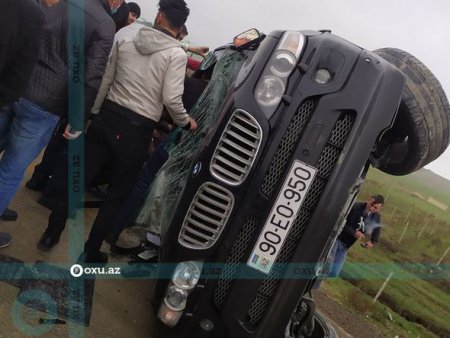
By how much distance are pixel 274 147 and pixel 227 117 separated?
1.07 ft

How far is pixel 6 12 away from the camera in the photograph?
85.1 inches

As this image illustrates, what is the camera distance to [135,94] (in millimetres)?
3131

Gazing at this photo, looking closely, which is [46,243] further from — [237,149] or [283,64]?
[283,64]

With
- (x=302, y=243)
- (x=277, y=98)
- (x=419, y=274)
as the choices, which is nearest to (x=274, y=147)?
(x=277, y=98)

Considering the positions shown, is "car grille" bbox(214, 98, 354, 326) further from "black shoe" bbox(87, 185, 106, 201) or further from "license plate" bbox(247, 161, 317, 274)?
"black shoe" bbox(87, 185, 106, 201)

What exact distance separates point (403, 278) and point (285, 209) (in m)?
25.7

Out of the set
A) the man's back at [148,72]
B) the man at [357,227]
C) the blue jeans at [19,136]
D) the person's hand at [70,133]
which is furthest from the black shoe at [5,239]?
the man at [357,227]

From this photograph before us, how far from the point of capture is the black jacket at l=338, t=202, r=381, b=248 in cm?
606

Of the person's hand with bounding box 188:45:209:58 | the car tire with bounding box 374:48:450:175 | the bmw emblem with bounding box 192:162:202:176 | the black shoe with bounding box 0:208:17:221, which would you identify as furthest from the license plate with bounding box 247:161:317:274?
the person's hand with bounding box 188:45:209:58

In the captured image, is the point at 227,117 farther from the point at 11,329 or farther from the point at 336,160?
the point at 11,329

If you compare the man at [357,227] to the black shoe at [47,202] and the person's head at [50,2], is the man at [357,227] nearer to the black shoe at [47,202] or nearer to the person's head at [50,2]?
the black shoe at [47,202]

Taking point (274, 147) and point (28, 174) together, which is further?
point (28, 174)

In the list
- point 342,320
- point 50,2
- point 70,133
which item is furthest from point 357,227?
point 50,2

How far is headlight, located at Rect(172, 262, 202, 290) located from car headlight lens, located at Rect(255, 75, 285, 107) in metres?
0.98
